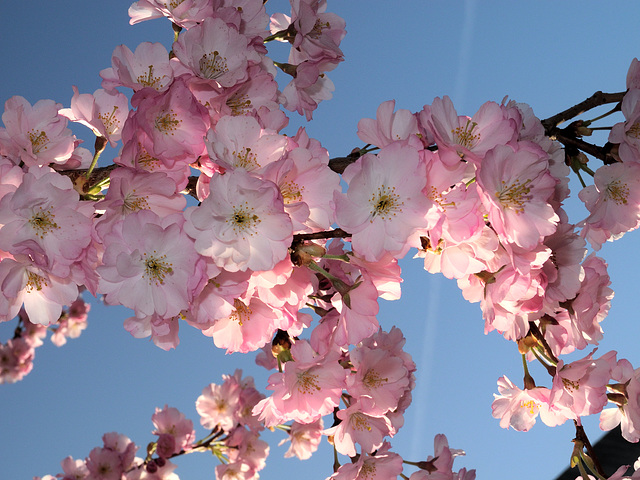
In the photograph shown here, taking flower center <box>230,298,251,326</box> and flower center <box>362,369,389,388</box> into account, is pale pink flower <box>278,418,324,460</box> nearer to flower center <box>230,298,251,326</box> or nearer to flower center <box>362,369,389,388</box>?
flower center <box>362,369,389,388</box>

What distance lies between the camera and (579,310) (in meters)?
1.33

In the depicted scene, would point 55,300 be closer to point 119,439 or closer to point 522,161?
point 522,161

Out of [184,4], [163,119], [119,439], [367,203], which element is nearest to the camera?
[367,203]

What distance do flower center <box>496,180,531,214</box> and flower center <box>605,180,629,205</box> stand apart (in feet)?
1.51

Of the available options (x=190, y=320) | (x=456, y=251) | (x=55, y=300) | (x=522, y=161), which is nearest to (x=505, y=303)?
(x=456, y=251)

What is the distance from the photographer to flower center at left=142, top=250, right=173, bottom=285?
1047mm

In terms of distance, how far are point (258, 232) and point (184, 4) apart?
27.7 inches

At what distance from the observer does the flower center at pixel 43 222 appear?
1.09 metres

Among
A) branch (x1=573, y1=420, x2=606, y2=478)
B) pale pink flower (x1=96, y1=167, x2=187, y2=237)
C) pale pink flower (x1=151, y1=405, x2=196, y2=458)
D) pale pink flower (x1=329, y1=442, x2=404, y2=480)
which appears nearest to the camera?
pale pink flower (x1=96, y1=167, x2=187, y2=237)

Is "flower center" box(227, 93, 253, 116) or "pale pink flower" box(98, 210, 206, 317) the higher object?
"flower center" box(227, 93, 253, 116)

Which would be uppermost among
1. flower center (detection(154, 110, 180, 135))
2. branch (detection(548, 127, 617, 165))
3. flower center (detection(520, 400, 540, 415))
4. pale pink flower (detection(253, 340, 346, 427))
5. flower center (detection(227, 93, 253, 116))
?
flower center (detection(227, 93, 253, 116))

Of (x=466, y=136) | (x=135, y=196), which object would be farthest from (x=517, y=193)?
(x=135, y=196)

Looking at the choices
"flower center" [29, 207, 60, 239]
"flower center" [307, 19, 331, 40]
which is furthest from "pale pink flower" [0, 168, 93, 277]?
"flower center" [307, 19, 331, 40]

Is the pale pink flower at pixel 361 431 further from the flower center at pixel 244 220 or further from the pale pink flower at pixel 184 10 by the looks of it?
the pale pink flower at pixel 184 10
